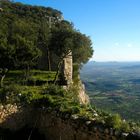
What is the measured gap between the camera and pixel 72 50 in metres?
35.9

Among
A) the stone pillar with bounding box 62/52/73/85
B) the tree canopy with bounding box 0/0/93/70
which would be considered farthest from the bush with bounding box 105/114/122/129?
the stone pillar with bounding box 62/52/73/85

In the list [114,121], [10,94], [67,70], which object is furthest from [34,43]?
[114,121]

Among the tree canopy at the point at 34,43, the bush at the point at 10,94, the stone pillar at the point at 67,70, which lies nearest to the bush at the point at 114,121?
the bush at the point at 10,94

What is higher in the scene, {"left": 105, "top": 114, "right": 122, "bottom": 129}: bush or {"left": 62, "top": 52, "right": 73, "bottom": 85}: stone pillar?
{"left": 62, "top": 52, "right": 73, "bottom": 85}: stone pillar

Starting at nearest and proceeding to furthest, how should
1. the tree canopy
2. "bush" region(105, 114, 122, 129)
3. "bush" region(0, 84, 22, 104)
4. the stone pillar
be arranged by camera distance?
"bush" region(105, 114, 122, 129) → "bush" region(0, 84, 22, 104) → the tree canopy → the stone pillar

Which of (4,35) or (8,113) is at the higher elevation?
(4,35)

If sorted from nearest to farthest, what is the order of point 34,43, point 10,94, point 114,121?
point 114,121
point 10,94
point 34,43

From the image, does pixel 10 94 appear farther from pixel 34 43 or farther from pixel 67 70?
pixel 67 70

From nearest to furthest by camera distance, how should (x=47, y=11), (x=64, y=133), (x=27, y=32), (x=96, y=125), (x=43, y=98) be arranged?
(x=96, y=125) → (x=64, y=133) → (x=43, y=98) → (x=27, y=32) → (x=47, y=11)

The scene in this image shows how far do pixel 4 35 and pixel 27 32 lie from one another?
3.63m

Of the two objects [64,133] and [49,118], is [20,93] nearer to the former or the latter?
[49,118]

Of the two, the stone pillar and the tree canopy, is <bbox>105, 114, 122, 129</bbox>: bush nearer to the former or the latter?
the tree canopy

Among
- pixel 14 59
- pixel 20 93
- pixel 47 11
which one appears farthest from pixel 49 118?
pixel 47 11

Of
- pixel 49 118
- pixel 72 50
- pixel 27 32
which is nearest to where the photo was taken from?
pixel 49 118
